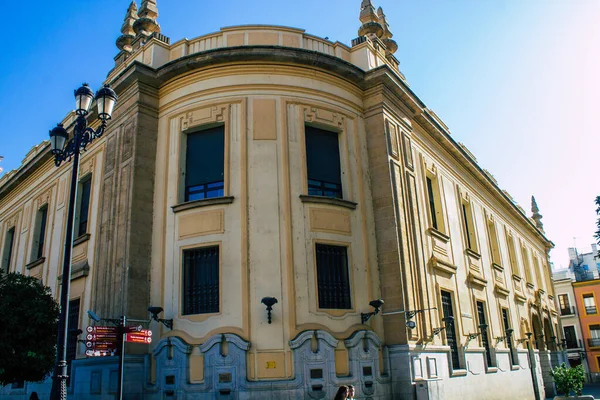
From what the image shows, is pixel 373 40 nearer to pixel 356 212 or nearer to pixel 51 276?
pixel 356 212

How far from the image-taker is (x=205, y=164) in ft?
46.5

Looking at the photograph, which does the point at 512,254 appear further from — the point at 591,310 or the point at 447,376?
the point at 591,310

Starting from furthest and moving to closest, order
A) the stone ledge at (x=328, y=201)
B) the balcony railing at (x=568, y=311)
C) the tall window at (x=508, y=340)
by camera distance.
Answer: the balcony railing at (x=568, y=311) < the tall window at (x=508, y=340) < the stone ledge at (x=328, y=201)

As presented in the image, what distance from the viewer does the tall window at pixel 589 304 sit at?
4948cm

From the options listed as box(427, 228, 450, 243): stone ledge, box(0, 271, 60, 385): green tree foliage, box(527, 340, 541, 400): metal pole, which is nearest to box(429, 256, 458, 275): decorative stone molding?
box(427, 228, 450, 243): stone ledge

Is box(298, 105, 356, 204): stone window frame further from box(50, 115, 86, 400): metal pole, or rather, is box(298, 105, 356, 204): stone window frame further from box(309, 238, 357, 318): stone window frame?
box(50, 115, 86, 400): metal pole

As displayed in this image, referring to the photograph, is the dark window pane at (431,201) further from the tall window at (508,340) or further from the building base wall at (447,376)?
the tall window at (508,340)

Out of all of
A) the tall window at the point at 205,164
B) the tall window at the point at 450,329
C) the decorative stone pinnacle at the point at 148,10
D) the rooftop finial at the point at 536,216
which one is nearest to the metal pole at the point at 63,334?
the tall window at the point at 205,164

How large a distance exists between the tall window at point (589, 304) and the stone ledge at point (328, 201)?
45.1m

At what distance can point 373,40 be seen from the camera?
16906 millimetres

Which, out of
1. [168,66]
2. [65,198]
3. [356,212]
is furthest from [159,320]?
[65,198]

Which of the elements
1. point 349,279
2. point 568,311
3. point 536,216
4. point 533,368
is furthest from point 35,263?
point 568,311

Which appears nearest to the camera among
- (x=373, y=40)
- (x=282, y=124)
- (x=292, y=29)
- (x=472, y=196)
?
(x=282, y=124)

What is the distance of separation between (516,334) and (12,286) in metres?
20.0
